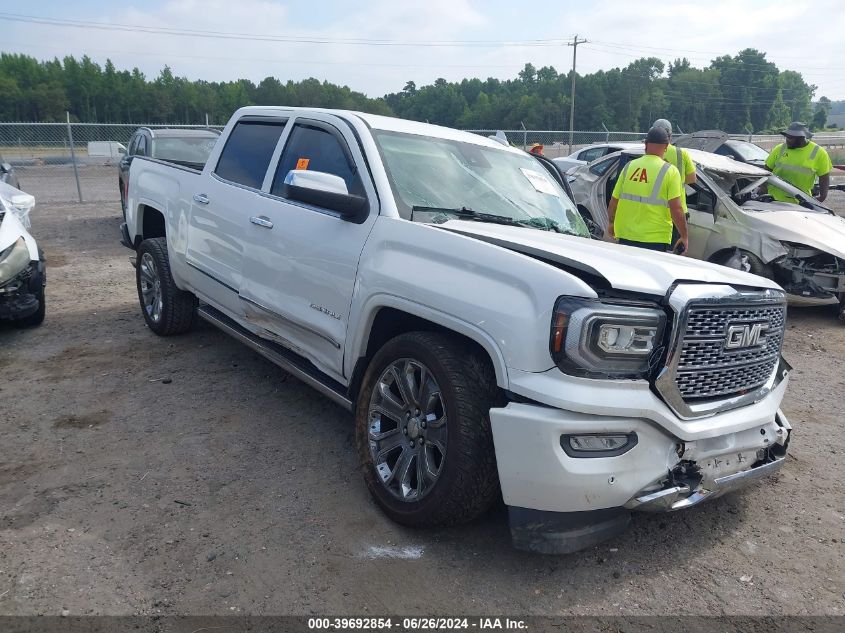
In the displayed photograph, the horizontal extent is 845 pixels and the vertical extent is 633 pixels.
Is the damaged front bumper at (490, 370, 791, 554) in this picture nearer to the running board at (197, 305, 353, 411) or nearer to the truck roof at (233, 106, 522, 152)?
the running board at (197, 305, 353, 411)

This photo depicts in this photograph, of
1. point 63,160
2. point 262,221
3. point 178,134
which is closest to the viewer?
point 262,221

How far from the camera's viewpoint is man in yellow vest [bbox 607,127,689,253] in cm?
602

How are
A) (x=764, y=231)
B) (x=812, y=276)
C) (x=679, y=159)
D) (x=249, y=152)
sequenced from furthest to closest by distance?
1. (x=764, y=231)
2. (x=812, y=276)
3. (x=679, y=159)
4. (x=249, y=152)

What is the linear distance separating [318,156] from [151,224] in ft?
9.91

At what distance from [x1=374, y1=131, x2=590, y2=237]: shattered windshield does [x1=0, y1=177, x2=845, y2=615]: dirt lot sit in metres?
1.57

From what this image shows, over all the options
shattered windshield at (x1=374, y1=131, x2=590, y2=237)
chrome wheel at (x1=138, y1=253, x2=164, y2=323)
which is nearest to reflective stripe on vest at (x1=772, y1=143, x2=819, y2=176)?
shattered windshield at (x1=374, y1=131, x2=590, y2=237)

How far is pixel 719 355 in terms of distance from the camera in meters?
2.98

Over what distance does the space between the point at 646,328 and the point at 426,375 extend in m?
0.98

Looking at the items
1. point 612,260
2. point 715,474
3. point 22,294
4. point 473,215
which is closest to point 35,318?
point 22,294

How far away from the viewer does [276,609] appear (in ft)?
8.91

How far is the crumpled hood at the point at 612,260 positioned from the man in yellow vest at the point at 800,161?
664 cm

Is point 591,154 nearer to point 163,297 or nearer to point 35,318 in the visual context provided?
point 163,297

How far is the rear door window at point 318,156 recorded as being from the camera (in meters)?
3.87

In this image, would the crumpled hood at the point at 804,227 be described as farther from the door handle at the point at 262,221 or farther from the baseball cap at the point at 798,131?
the door handle at the point at 262,221
